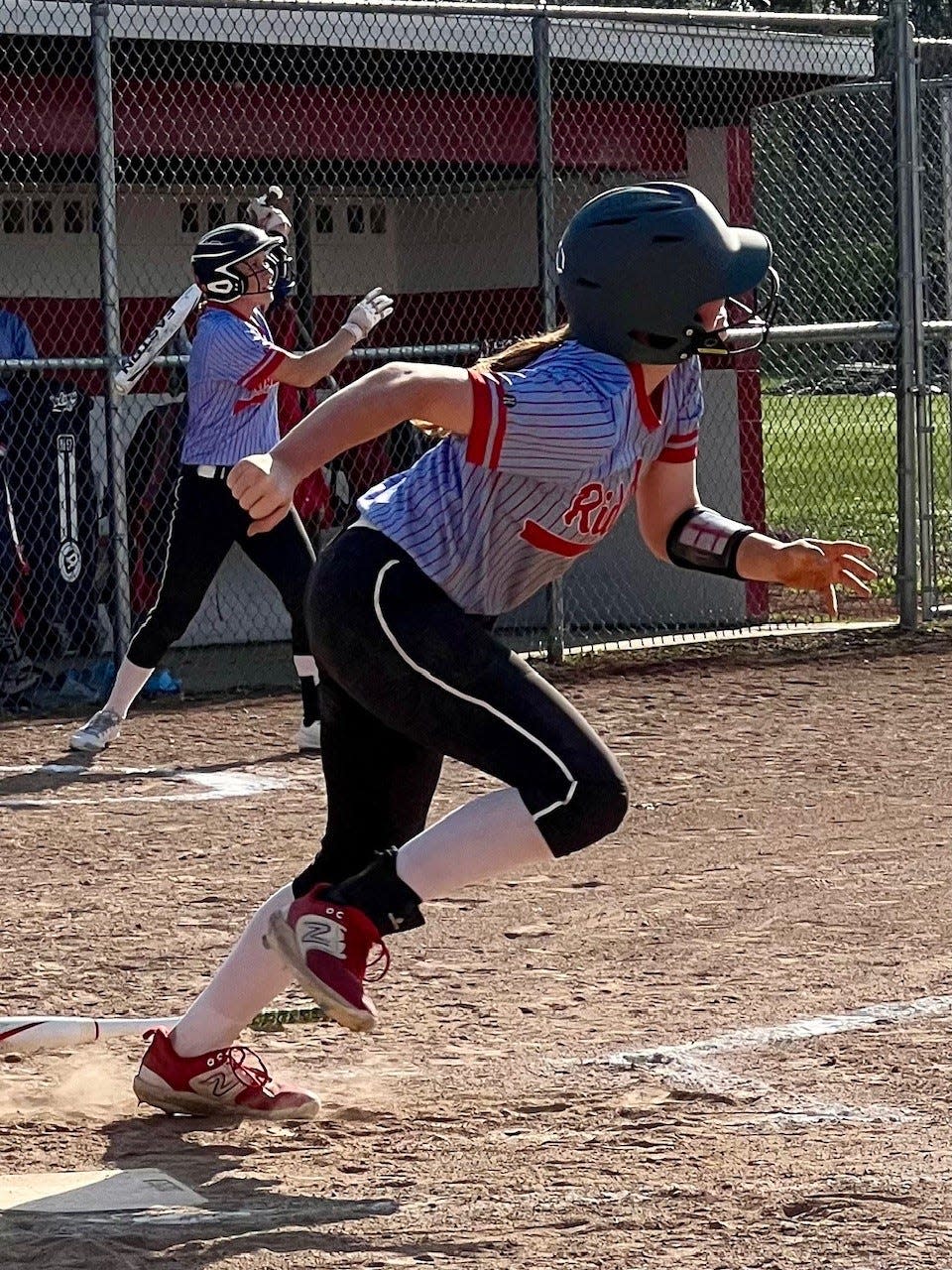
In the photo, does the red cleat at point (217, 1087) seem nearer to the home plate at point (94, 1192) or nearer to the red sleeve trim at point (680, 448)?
the home plate at point (94, 1192)

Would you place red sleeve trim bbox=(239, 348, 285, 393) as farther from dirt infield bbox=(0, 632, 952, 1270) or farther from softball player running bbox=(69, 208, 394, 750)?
dirt infield bbox=(0, 632, 952, 1270)

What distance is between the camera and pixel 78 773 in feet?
29.2

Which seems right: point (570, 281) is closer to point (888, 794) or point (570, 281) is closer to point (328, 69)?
point (888, 794)

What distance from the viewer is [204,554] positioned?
904 centimetres

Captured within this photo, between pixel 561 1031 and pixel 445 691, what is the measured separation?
1.33 meters

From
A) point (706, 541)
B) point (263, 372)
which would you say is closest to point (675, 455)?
point (706, 541)

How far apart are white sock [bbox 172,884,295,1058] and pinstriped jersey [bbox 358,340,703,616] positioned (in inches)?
30.5

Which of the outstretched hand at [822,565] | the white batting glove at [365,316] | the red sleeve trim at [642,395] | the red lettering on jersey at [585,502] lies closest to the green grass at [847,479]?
the white batting glove at [365,316]

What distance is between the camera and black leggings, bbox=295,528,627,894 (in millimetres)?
3934

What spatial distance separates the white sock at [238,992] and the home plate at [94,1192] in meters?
0.37

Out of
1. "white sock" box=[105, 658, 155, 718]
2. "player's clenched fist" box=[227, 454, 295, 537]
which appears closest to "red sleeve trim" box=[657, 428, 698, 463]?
"player's clenched fist" box=[227, 454, 295, 537]

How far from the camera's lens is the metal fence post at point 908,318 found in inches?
482

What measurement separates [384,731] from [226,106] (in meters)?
8.63

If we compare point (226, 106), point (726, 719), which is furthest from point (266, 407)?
point (226, 106)
